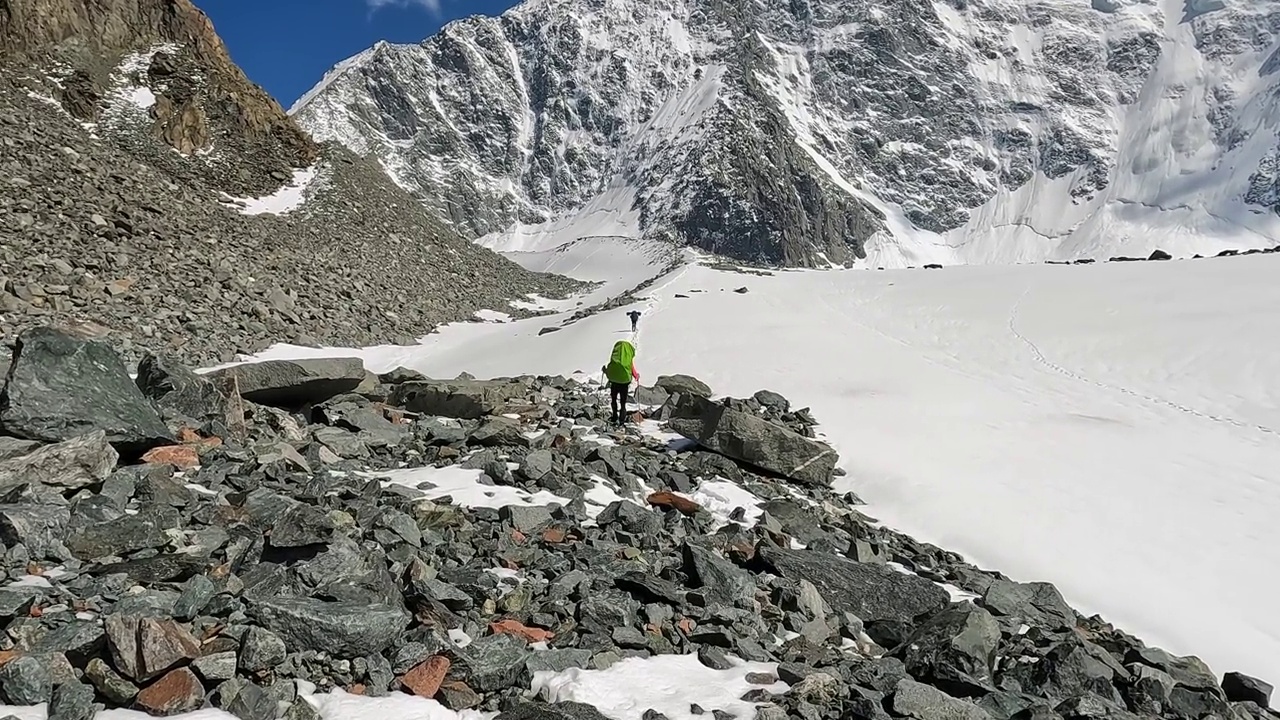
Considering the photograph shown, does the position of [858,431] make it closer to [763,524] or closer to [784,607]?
[763,524]

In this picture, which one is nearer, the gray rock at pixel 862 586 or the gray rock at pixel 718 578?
the gray rock at pixel 718 578

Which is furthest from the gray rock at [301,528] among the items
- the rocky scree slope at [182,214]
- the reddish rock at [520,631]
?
the rocky scree slope at [182,214]

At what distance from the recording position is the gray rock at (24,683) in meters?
4.08

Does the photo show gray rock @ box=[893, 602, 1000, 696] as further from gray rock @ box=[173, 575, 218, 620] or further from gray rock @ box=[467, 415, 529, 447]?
gray rock @ box=[467, 415, 529, 447]

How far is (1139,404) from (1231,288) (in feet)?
49.2

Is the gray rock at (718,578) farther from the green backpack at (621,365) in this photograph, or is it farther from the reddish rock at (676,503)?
the green backpack at (621,365)

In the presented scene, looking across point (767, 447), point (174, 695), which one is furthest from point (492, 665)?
point (767, 447)

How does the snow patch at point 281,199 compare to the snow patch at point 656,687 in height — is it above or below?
above

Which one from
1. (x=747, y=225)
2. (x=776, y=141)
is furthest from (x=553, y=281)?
(x=776, y=141)

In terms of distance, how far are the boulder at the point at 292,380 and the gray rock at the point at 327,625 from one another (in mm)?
7792

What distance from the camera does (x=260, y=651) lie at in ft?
15.4

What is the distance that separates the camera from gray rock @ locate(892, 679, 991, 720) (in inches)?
203

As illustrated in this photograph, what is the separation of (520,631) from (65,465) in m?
4.92

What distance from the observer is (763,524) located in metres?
9.26
